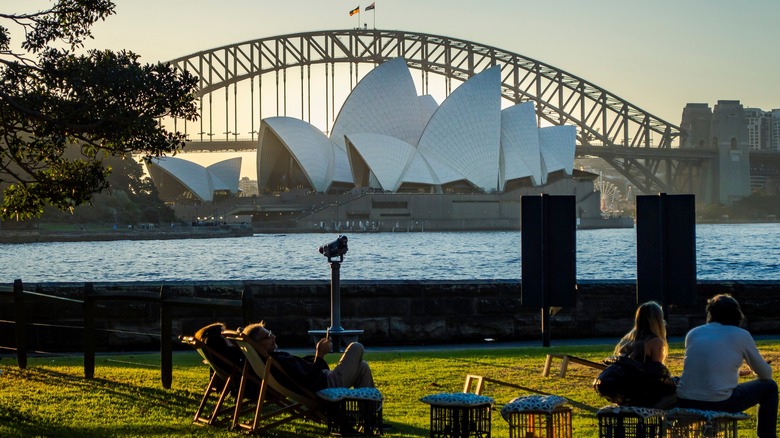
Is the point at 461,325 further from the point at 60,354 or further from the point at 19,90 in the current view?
the point at 19,90

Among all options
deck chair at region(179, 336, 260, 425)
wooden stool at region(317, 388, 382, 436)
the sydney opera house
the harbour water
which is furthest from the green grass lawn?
the sydney opera house

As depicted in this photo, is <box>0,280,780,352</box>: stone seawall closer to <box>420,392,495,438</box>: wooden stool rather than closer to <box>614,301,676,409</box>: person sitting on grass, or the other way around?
<box>614,301,676,409</box>: person sitting on grass

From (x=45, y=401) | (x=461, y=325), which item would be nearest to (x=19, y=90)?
(x=45, y=401)

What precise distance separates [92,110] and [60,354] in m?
3.75

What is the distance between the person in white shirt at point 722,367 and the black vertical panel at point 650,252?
4.87 m

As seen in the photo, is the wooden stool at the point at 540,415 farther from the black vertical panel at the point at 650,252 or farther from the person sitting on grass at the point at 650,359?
the black vertical panel at the point at 650,252

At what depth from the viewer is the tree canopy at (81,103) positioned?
9.36m

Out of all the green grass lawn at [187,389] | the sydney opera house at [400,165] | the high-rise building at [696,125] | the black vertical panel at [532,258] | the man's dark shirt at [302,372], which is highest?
the high-rise building at [696,125]

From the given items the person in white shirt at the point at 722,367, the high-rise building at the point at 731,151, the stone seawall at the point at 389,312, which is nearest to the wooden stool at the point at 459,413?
the person in white shirt at the point at 722,367

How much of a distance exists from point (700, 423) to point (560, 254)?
18.6ft

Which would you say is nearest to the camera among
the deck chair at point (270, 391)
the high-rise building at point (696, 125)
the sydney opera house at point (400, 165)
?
the deck chair at point (270, 391)

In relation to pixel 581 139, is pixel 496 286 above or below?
below

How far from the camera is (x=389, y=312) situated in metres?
13.3

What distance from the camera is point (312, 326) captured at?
1312 cm
